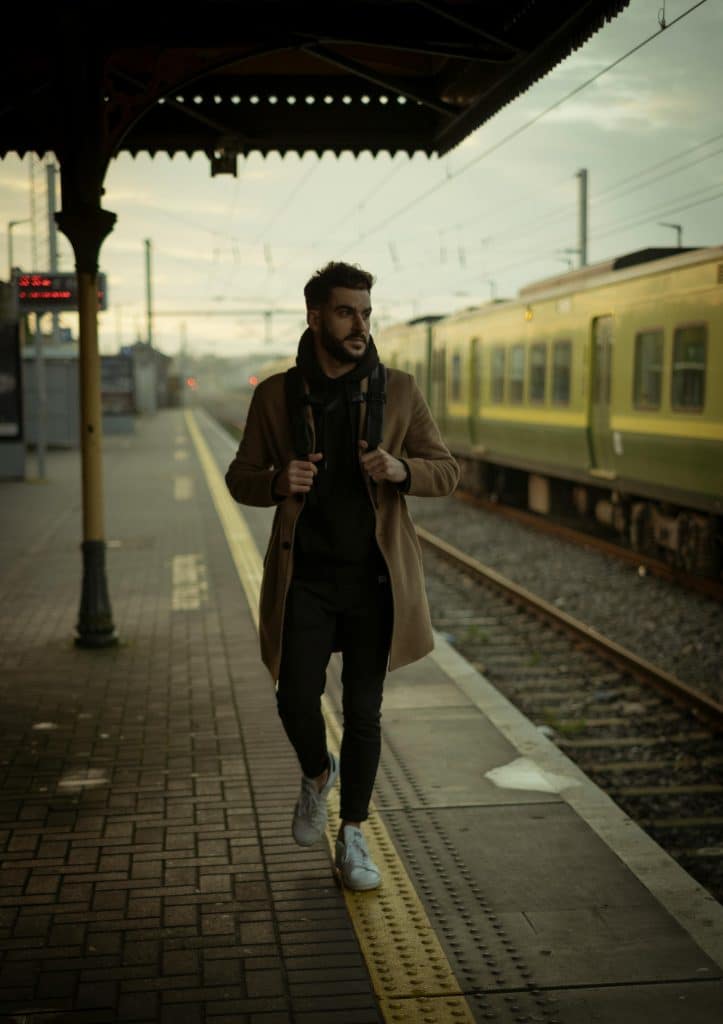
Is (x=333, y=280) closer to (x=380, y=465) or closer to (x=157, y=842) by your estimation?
(x=380, y=465)

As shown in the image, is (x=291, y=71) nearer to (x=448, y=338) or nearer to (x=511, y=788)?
(x=511, y=788)

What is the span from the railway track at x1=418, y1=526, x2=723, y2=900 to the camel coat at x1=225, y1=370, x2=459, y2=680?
1.87 metres

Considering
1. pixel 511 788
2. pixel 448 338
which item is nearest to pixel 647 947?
pixel 511 788

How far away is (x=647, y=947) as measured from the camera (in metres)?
3.82

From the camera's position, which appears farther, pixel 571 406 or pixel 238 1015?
pixel 571 406

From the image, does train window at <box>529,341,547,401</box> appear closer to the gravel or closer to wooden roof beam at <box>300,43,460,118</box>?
the gravel

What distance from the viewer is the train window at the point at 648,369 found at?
43.1ft

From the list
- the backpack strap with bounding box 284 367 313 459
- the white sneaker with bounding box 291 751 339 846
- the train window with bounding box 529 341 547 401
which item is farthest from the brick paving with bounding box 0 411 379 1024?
the train window with bounding box 529 341 547 401

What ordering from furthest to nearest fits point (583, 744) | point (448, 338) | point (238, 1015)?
1. point (448, 338)
2. point (583, 744)
3. point (238, 1015)

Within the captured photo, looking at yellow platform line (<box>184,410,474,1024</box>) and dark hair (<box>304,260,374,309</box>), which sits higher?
dark hair (<box>304,260,374,309</box>)

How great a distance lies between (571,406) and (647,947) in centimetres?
1284

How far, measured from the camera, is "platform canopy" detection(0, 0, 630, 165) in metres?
6.90

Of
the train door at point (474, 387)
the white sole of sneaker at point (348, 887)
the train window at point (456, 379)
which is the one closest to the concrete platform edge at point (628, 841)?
the white sole of sneaker at point (348, 887)

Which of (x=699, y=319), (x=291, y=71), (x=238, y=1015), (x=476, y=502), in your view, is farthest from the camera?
(x=476, y=502)
